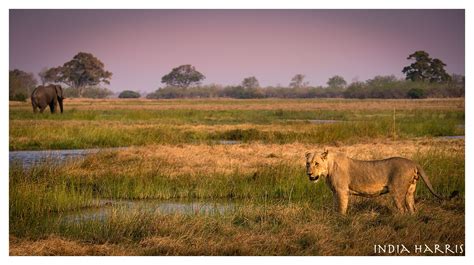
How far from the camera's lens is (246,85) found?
80.0 m

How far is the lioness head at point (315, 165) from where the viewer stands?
9.60 meters

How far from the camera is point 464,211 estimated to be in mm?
10734

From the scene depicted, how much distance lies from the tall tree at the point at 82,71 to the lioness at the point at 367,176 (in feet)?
170

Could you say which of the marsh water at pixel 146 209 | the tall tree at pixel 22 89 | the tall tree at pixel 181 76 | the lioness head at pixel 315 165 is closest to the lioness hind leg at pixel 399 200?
the lioness head at pixel 315 165

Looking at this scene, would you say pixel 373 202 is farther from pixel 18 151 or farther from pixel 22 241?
pixel 18 151

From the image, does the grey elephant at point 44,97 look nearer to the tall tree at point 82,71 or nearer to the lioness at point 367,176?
the tall tree at point 82,71

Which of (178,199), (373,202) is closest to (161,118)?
(178,199)

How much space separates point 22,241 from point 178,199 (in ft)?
13.0

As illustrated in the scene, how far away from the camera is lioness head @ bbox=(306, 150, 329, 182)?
960 centimetres

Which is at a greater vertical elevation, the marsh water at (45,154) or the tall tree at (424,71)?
the tall tree at (424,71)

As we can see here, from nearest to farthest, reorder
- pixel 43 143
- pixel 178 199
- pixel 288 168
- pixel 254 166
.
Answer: pixel 178 199 → pixel 288 168 → pixel 254 166 → pixel 43 143

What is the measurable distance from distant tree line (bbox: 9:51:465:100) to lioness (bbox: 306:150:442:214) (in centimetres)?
1154

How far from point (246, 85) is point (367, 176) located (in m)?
70.5

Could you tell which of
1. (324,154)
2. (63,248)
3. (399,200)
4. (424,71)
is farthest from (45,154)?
(424,71)
